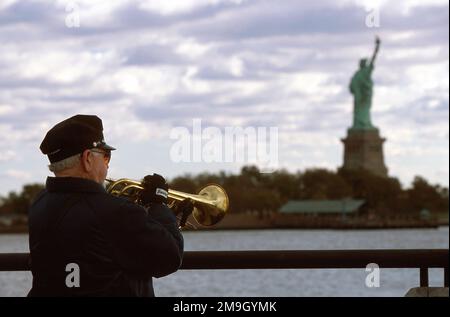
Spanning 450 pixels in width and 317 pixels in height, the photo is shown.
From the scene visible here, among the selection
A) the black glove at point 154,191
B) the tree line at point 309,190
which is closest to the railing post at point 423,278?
the black glove at point 154,191

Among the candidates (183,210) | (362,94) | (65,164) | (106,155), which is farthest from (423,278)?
(362,94)

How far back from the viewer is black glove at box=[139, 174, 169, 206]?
473 cm

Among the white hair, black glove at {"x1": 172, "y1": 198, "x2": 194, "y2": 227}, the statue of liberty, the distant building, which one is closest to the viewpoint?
the white hair

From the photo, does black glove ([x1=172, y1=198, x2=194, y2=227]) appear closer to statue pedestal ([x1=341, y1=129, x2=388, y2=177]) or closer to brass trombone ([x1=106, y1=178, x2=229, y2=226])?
brass trombone ([x1=106, y1=178, x2=229, y2=226])

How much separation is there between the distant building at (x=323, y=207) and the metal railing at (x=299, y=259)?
144m

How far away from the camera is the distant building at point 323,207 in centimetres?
15150

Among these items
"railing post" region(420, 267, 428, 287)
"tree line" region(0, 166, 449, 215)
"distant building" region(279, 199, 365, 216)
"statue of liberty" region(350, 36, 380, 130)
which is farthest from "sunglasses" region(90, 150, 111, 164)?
"distant building" region(279, 199, 365, 216)

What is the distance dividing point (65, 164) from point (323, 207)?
151 m

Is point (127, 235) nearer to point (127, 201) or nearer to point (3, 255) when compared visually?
point (127, 201)

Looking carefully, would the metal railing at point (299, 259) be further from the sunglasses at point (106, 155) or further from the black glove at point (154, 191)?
the sunglasses at point (106, 155)

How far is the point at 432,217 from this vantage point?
166m

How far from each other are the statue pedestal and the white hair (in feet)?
465
